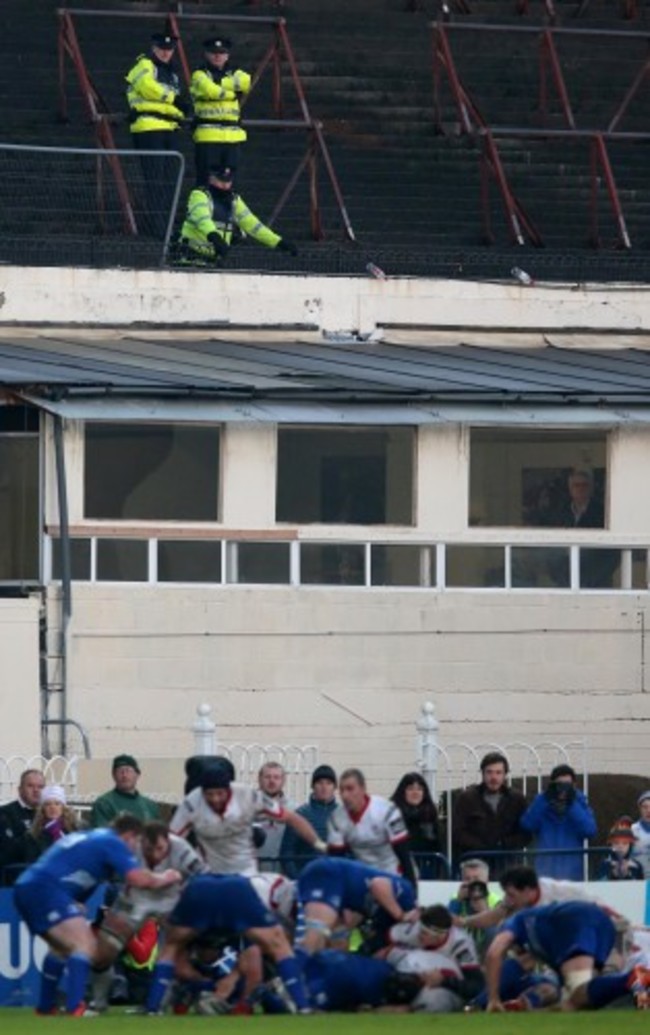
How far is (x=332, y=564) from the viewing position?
34.7m

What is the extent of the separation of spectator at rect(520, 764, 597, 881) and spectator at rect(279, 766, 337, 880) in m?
1.42

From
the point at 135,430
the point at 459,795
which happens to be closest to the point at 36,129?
the point at 135,430

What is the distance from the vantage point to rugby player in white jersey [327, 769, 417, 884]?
24.7 meters

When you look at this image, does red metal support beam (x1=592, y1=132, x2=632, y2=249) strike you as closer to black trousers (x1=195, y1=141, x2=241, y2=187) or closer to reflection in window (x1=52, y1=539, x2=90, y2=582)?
black trousers (x1=195, y1=141, x2=241, y2=187)

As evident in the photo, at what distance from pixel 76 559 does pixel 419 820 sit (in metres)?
7.69

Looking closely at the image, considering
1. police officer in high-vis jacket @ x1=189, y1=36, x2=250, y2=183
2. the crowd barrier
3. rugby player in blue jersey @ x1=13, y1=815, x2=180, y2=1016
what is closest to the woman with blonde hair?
the crowd barrier

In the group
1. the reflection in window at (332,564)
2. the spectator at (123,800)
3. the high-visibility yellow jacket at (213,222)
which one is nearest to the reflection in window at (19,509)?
the reflection in window at (332,564)

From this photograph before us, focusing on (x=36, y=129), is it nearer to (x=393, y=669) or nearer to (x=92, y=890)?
(x=393, y=669)

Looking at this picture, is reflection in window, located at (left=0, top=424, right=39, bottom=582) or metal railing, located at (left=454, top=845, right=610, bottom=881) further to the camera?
reflection in window, located at (left=0, top=424, right=39, bottom=582)

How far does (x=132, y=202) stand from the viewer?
3709 centimetres

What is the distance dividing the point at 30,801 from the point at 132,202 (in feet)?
37.2

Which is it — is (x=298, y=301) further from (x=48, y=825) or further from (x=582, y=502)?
(x=48, y=825)

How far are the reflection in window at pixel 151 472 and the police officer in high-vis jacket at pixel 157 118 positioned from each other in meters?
3.08

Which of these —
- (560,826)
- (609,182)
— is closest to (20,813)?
(560,826)
